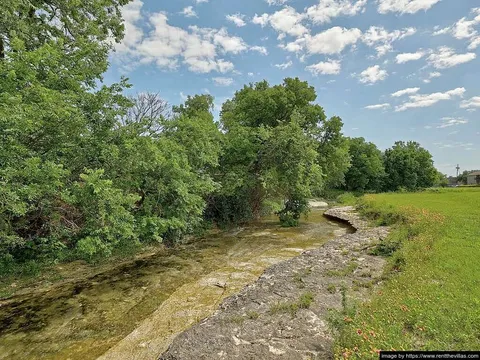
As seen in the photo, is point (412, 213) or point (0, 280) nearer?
point (0, 280)

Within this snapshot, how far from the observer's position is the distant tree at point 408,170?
2156 inches

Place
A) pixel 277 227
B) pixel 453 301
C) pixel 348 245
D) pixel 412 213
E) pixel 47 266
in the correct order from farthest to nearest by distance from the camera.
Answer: pixel 277 227, pixel 412 213, pixel 348 245, pixel 47 266, pixel 453 301

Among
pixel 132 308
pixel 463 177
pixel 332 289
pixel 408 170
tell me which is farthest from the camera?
pixel 463 177

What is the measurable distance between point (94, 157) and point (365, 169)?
170 ft

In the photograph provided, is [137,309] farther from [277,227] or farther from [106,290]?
[277,227]

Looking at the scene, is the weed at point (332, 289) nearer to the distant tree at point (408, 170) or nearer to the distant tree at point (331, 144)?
the distant tree at point (331, 144)

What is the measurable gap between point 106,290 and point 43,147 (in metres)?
4.58

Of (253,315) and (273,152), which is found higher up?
(273,152)

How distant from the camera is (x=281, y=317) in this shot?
5383 millimetres

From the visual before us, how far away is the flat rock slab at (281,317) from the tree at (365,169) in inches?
1859

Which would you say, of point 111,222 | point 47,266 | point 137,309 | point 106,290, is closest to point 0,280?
point 47,266

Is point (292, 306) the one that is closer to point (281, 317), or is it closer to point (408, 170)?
point (281, 317)

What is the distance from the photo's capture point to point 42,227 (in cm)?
817

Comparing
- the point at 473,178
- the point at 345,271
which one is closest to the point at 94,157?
the point at 345,271
